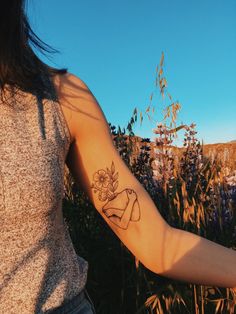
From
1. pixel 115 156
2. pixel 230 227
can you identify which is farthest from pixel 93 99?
pixel 230 227

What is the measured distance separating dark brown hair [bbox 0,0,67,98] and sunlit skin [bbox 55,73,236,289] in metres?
0.06

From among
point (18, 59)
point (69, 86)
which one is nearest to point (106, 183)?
point (69, 86)

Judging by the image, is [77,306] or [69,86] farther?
[69,86]

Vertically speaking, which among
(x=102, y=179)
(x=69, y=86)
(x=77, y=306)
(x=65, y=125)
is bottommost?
(x=77, y=306)

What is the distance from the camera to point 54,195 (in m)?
1.19

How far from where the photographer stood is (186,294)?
78.7 inches

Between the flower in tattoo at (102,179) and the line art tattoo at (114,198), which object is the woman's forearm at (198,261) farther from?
the flower in tattoo at (102,179)

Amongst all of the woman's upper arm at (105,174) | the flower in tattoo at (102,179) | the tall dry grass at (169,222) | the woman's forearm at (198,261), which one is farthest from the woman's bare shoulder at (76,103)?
the tall dry grass at (169,222)

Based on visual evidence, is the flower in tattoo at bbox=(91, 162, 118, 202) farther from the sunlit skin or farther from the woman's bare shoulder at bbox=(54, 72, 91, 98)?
the woman's bare shoulder at bbox=(54, 72, 91, 98)

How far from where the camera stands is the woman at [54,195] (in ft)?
3.71

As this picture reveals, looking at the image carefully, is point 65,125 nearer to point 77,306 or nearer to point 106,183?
point 106,183

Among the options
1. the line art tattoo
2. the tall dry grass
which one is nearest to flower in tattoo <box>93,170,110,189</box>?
the line art tattoo

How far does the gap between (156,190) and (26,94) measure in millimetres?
1370

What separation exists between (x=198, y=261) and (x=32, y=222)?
461 mm
